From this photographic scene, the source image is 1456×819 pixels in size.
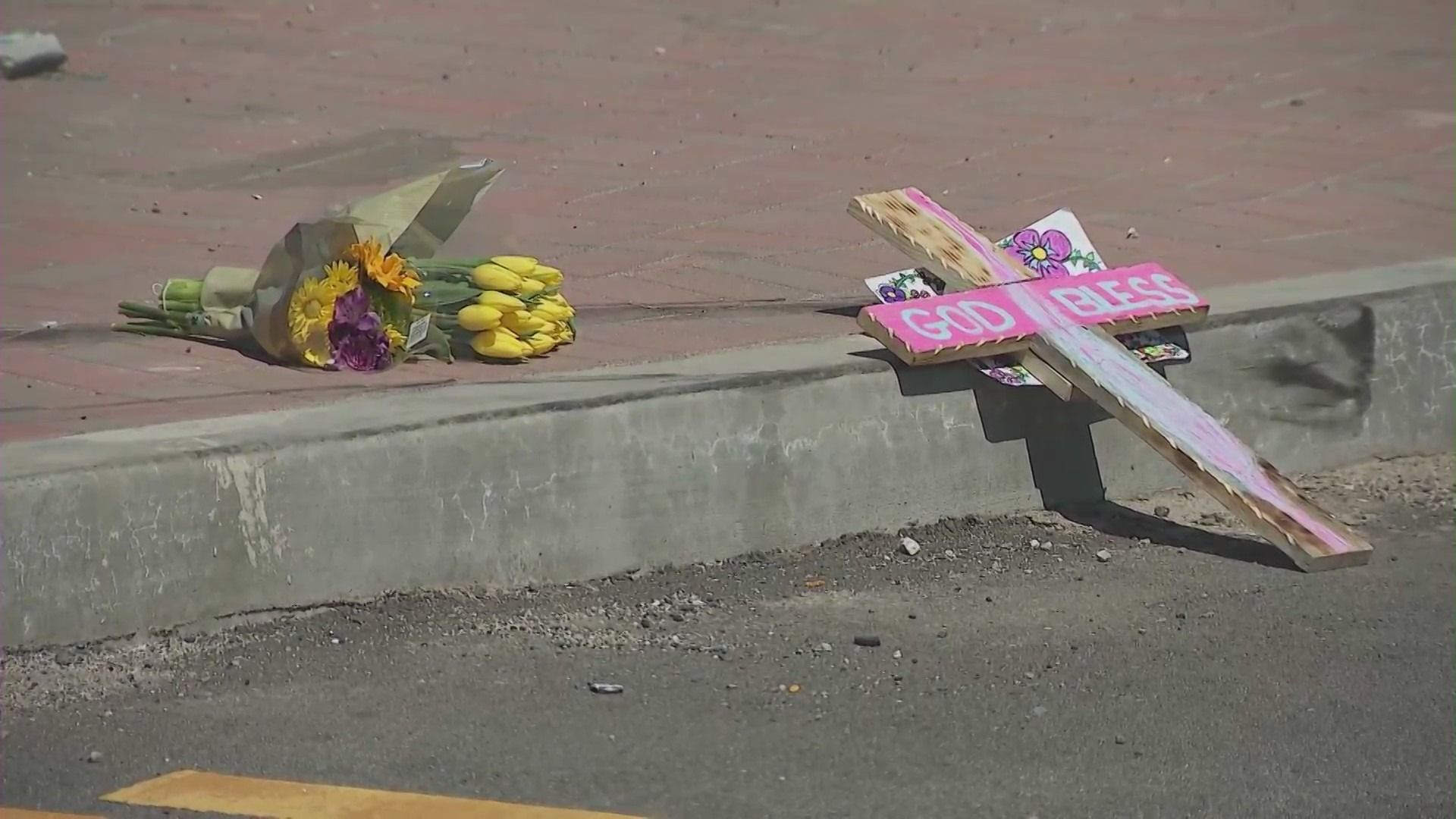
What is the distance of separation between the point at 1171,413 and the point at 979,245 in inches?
32.8

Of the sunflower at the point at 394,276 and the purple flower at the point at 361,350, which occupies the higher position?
the sunflower at the point at 394,276

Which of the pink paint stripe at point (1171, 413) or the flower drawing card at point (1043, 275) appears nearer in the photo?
the pink paint stripe at point (1171, 413)

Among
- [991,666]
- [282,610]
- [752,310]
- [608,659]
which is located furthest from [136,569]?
[752,310]

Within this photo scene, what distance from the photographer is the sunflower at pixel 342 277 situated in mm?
4902

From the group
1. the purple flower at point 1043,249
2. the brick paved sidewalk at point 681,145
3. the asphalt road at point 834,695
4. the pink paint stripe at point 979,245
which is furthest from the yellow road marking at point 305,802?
the purple flower at point 1043,249

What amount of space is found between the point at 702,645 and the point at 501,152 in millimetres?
4026

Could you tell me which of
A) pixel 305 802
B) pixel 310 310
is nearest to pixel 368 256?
pixel 310 310

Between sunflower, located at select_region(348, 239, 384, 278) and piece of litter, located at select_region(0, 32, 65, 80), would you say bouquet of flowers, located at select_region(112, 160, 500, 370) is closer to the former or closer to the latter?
sunflower, located at select_region(348, 239, 384, 278)

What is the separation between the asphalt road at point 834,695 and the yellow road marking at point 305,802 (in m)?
0.05

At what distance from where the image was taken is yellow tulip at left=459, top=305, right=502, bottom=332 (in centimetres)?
507

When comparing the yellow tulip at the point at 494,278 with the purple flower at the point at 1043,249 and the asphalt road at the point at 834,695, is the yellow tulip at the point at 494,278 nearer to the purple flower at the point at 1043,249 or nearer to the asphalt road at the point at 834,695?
the asphalt road at the point at 834,695

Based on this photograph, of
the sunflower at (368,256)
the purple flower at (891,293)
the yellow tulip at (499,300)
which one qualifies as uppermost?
the sunflower at (368,256)

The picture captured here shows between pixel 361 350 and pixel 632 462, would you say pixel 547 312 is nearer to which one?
pixel 361 350

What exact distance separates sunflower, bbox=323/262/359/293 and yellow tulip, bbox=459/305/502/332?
1.02ft
